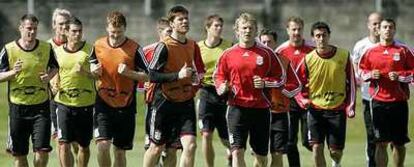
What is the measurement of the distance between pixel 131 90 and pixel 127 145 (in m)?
0.67

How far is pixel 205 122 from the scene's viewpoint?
56.1ft

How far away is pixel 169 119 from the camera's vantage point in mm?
14641

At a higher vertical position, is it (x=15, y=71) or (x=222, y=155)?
(x=15, y=71)

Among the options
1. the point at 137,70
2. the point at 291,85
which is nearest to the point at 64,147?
the point at 137,70

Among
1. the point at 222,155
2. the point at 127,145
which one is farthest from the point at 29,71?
the point at 222,155

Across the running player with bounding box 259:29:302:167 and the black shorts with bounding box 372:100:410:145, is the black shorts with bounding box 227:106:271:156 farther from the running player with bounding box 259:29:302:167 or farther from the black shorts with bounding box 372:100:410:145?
the black shorts with bounding box 372:100:410:145

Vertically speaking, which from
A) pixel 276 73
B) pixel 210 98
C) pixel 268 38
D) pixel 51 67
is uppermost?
pixel 268 38

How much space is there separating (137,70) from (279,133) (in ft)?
7.77

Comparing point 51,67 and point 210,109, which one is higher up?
point 51,67

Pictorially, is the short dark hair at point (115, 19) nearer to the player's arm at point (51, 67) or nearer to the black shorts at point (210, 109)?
the player's arm at point (51, 67)

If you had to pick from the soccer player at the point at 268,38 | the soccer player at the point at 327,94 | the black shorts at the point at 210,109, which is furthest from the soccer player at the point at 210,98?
the soccer player at the point at 327,94

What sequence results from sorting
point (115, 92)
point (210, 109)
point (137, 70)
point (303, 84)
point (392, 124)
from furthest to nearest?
point (210, 109) < point (392, 124) < point (303, 84) < point (115, 92) < point (137, 70)

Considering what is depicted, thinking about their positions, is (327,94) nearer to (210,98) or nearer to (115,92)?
(210,98)

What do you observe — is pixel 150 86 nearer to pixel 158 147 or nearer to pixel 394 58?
pixel 158 147
